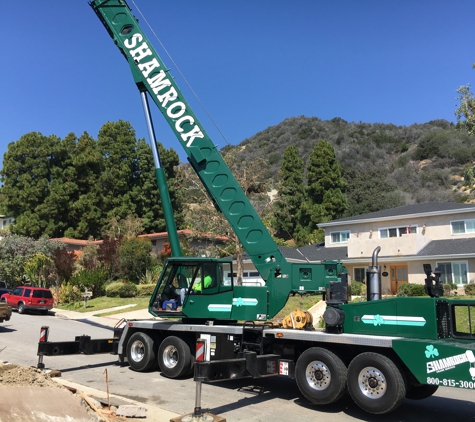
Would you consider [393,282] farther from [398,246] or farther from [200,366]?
[200,366]

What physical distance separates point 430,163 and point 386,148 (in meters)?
12.9

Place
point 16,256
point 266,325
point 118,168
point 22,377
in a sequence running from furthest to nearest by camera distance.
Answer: point 118,168
point 16,256
point 266,325
point 22,377

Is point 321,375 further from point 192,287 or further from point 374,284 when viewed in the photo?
point 192,287

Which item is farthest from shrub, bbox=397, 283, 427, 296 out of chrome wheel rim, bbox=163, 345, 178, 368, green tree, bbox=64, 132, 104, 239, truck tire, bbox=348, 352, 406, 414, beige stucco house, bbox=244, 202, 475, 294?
green tree, bbox=64, 132, 104, 239

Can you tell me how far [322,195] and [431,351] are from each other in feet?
167

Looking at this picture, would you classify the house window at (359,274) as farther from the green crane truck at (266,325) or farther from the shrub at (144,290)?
the green crane truck at (266,325)

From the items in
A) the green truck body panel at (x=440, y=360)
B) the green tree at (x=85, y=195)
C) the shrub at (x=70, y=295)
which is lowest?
the green truck body panel at (x=440, y=360)

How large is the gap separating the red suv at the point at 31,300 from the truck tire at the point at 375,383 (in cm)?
2340

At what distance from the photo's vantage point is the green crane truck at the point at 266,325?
25.5 feet

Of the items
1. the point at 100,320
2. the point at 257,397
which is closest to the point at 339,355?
the point at 257,397

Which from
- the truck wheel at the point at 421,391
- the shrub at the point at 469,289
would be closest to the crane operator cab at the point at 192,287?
the truck wheel at the point at 421,391

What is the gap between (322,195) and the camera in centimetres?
5744

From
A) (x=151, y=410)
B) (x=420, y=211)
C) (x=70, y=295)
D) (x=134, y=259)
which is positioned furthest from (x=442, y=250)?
(x=151, y=410)

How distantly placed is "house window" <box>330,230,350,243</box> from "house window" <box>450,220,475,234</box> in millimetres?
8116
